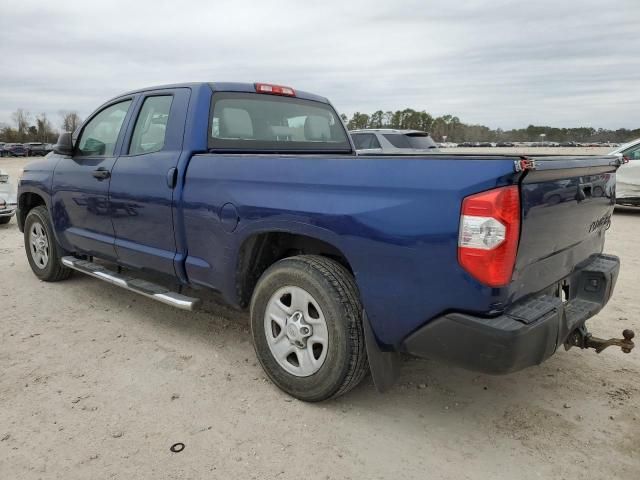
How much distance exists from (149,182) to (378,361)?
2.16 m

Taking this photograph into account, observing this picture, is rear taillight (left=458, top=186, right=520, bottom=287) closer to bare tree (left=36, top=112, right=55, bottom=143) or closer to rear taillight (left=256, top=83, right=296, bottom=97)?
rear taillight (left=256, top=83, right=296, bottom=97)

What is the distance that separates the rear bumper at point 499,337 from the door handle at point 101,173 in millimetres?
2904

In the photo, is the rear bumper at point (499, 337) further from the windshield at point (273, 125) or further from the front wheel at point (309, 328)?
the windshield at point (273, 125)

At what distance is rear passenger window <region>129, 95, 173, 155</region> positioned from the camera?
3.87 metres

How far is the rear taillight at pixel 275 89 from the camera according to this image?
4.18m

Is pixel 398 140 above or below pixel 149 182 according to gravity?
→ above

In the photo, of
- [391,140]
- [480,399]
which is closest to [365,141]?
[391,140]

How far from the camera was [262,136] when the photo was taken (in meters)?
4.03

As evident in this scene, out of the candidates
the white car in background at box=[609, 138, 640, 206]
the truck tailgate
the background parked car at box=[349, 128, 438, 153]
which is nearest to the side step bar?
the truck tailgate

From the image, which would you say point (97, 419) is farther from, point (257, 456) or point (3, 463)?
point (257, 456)

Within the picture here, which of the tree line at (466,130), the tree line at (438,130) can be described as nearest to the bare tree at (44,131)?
the tree line at (438,130)

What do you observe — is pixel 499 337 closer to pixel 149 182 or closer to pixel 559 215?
pixel 559 215

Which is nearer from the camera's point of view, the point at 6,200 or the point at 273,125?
the point at 273,125

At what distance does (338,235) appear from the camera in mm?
2631
